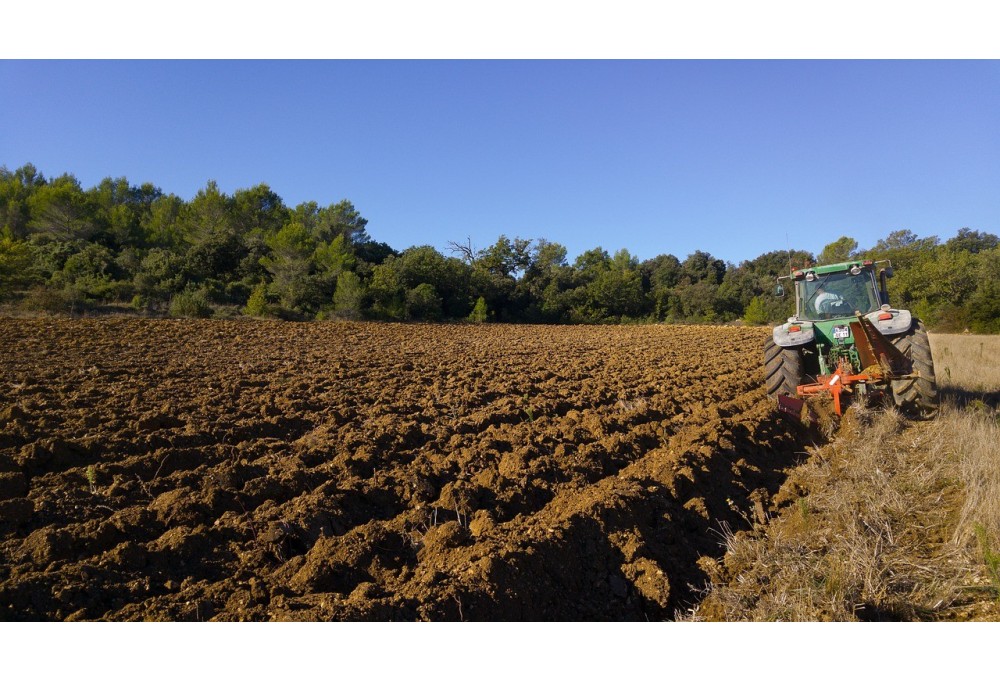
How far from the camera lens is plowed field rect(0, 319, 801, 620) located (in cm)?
287

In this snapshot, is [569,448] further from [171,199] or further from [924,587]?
[171,199]

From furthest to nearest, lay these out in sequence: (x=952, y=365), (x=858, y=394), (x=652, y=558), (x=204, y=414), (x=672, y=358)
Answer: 1. (x=672, y=358)
2. (x=952, y=365)
3. (x=858, y=394)
4. (x=204, y=414)
5. (x=652, y=558)

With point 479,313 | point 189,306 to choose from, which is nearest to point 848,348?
point 189,306

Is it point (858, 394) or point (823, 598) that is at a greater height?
point (858, 394)

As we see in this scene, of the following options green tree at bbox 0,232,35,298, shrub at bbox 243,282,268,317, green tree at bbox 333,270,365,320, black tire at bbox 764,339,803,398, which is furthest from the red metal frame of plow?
green tree at bbox 0,232,35,298

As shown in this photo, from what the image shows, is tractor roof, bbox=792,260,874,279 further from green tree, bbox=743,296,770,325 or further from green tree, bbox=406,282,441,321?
green tree, bbox=743,296,770,325

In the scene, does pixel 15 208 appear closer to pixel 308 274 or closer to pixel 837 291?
pixel 308 274

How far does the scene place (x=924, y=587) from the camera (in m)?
2.85

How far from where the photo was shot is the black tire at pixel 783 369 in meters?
7.17

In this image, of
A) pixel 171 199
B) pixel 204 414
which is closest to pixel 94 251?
pixel 171 199

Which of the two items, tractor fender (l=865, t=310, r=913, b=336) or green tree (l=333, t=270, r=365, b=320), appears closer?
tractor fender (l=865, t=310, r=913, b=336)

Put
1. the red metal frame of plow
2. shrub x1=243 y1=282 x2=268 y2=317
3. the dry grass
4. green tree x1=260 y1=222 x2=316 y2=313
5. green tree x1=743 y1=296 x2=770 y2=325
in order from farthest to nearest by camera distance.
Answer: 1. green tree x1=743 y1=296 x2=770 y2=325
2. green tree x1=260 y1=222 x2=316 y2=313
3. shrub x1=243 y1=282 x2=268 y2=317
4. the red metal frame of plow
5. the dry grass

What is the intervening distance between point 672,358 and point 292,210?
37.9m

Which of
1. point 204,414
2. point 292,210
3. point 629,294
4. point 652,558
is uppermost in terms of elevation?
point 292,210
